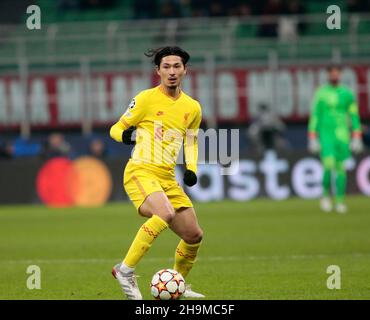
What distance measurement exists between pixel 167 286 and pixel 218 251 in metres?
4.79

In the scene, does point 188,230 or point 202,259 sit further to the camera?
point 202,259

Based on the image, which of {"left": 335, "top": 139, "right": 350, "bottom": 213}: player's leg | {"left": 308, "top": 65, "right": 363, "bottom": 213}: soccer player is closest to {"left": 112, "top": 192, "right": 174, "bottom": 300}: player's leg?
{"left": 308, "top": 65, "right": 363, "bottom": 213}: soccer player

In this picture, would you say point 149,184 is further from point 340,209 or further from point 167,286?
point 340,209

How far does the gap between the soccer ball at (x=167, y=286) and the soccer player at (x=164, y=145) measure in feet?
1.11

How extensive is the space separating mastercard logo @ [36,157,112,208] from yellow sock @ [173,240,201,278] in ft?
43.6

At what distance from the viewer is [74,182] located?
23.2 meters

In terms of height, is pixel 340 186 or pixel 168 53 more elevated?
pixel 168 53

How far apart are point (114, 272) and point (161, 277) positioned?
40cm

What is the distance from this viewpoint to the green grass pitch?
993cm

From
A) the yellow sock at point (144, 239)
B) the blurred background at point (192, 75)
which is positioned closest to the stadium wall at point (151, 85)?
the blurred background at point (192, 75)

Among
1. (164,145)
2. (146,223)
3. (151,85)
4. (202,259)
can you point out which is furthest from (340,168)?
(146,223)

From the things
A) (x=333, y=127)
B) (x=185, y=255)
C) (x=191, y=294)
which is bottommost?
(x=191, y=294)
